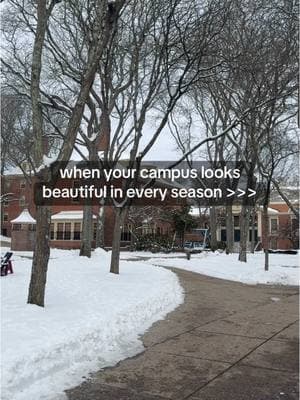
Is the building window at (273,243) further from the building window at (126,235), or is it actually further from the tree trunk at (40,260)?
the tree trunk at (40,260)

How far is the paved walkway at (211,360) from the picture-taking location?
18.3 feet

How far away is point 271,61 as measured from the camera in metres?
17.7

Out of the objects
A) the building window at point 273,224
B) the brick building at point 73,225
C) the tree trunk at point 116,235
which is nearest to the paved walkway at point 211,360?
the tree trunk at point 116,235

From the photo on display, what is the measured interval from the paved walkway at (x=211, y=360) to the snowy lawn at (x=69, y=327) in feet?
1.01

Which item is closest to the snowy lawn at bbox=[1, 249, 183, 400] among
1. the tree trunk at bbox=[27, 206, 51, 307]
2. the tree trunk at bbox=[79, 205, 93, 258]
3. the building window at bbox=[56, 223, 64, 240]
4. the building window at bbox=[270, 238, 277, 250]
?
the tree trunk at bbox=[27, 206, 51, 307]

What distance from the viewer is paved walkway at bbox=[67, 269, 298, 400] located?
5.57 m

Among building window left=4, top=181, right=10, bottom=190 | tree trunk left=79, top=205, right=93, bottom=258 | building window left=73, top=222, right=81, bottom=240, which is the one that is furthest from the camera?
building window left=4, top=181, right=10, bottom=190

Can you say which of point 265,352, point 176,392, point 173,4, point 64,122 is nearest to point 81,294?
point 265,352

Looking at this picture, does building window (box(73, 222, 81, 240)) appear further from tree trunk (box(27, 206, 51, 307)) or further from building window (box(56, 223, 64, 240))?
tree trunk (box(27, 206, 51, 307))

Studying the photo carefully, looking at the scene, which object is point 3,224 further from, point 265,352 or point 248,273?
point 265,352

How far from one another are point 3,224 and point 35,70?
4935cm

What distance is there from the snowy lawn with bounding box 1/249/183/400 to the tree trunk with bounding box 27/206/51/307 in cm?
21

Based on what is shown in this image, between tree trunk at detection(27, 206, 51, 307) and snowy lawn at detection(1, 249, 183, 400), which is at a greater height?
tree trunk at detection(27, 206, 51, 307)

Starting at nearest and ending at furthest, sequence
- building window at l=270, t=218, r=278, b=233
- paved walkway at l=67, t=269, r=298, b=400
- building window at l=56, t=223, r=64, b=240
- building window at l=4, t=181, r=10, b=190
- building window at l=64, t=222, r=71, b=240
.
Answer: paved walkway at l=67, t=269, r=298, b=400 < building window at l=64, t=222, r=71, b=240 < building window at l=56, t=223, r=64, b=240 < building window at l=4, t=181, r=10, b=190 < building window at l=270, t=218, r=278, b=233
